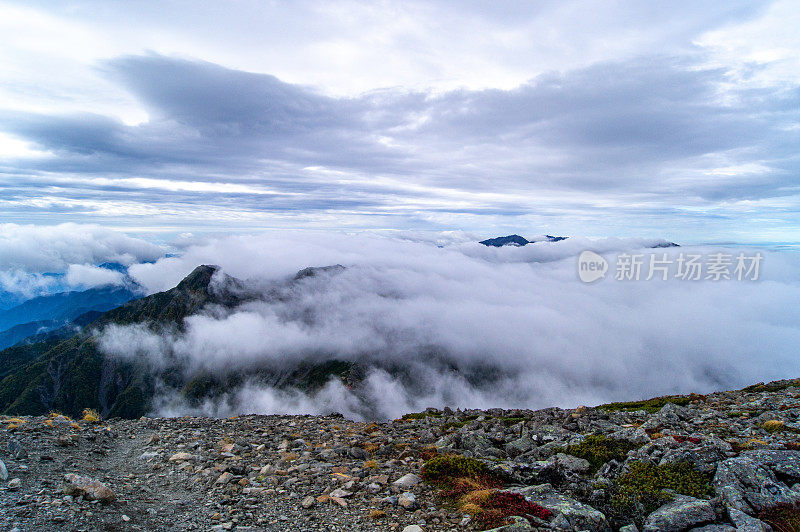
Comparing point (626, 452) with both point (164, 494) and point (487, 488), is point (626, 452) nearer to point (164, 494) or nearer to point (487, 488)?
point (487, 488)

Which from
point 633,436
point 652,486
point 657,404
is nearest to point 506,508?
point 652,486

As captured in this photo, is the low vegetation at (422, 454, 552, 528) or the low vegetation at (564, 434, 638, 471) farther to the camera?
the low vegetation at (564, 434, 638, 471)

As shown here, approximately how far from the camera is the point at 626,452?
1603 centimetres

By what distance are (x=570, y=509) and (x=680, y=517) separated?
290cm

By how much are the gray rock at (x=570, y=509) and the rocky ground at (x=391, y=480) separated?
41mm

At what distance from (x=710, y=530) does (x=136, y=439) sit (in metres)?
24.7

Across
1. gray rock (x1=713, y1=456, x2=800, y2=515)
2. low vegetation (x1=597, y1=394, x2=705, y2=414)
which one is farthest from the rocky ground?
low vegetation (x1=597, y1=394, x2=705, y2=414)

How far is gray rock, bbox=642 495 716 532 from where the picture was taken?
10406 mm

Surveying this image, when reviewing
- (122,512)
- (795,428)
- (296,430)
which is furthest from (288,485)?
(795,428)

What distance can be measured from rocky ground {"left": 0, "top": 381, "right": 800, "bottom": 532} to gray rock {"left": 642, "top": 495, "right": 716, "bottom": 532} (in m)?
0.05

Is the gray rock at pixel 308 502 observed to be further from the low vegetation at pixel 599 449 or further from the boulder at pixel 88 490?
the low vegetation at pixel 599 449

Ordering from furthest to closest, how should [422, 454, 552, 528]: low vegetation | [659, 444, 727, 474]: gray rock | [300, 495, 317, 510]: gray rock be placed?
[659, 444, 727, 474]: gray rock
[300, 495, 317, 510]: gray rock
[422, 454, 552, 528]: low vegetation

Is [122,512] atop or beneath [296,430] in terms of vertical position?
atop

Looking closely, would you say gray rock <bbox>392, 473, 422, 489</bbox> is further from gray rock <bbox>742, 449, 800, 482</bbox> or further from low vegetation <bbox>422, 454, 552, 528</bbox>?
gray rock <bbox>742, 449, 800, 482</bbox>
